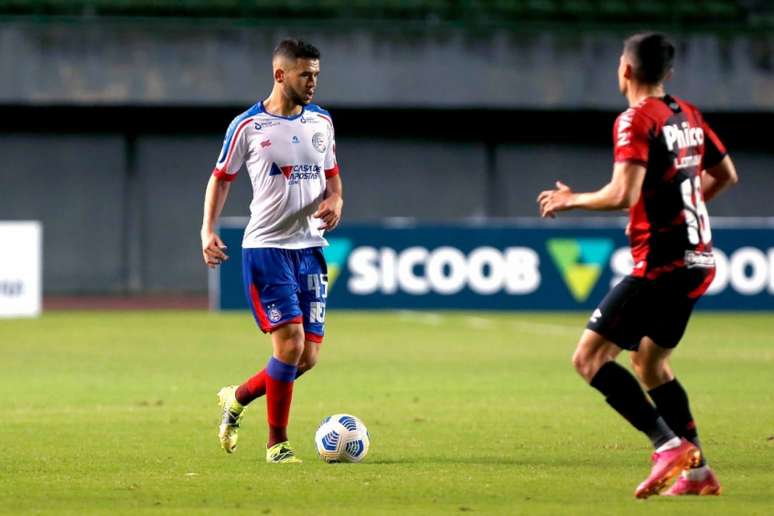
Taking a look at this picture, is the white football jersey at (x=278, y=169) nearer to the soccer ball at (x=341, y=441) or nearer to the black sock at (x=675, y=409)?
the soccer ball at (x=341, y=441)

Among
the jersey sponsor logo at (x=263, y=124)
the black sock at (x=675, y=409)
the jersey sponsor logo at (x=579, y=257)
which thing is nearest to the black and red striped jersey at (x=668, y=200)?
the black sock at (x=675, y=409)

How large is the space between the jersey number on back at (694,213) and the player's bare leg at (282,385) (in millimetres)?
2393

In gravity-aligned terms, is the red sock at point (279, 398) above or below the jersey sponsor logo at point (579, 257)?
above

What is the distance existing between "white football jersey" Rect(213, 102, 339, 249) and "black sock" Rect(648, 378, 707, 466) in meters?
2.31

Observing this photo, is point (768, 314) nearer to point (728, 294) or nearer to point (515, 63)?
point (728, 294)

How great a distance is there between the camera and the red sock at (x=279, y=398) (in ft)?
27.5

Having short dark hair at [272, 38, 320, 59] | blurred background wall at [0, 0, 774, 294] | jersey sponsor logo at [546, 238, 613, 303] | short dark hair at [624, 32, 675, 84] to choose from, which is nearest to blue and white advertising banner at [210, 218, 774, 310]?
jersey sponsor logo at [546, 238, 613, 303]

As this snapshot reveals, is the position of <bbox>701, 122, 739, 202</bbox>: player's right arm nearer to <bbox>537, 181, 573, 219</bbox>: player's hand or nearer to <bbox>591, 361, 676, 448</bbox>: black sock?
<bbox>537, 181, 573, 219</bbox>: player's hand

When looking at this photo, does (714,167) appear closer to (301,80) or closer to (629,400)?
(629,400)

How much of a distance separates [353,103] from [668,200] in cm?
2128

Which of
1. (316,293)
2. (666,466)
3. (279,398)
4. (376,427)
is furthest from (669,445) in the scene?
(376,427)

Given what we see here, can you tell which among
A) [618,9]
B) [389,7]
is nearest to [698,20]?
[618,9]

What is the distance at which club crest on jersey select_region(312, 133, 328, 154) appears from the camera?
859cm

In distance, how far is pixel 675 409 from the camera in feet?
23.8
